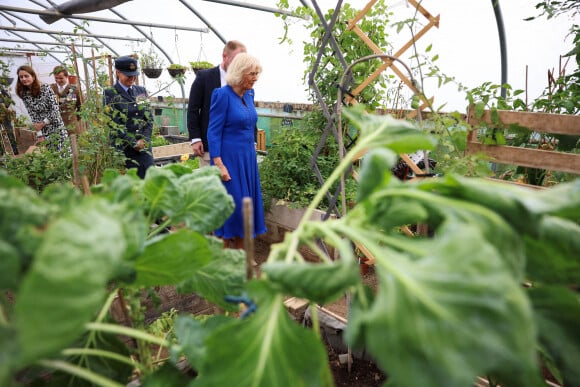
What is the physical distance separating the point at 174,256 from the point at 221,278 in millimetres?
178

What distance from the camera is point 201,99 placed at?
300 cm

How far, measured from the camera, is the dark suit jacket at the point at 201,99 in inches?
116

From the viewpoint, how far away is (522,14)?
340 cm

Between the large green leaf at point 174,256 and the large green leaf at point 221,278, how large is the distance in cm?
12

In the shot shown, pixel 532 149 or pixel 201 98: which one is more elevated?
pixel 201 98

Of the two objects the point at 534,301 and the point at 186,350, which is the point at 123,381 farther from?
the point at 534,301

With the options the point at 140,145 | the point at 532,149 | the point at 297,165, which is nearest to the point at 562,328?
the point at 532,149

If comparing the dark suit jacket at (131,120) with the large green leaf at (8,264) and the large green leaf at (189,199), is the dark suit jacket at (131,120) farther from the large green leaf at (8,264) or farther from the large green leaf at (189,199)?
the large green leaf at (8,264)

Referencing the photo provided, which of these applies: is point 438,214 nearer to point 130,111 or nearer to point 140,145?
point 140,145

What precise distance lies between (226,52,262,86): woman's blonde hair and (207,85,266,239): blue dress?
0.08 metres

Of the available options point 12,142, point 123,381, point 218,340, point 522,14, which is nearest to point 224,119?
point 123,381

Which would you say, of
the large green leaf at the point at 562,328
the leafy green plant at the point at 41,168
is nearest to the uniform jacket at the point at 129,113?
the leafy green plant at the point at 41,168

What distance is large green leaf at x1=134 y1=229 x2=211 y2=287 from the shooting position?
61 centimetres

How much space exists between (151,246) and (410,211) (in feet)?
1.44
